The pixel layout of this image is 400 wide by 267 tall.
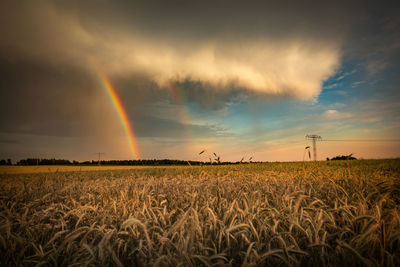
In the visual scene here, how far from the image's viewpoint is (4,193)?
5.60 metres

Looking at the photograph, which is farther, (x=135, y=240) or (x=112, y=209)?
(x=112, y=209)

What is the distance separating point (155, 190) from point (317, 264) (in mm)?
3993

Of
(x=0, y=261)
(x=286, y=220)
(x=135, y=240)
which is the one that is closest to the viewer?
(x=0, y=261)

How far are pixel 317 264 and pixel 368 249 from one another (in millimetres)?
477

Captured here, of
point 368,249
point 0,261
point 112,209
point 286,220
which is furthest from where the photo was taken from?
point 112,209

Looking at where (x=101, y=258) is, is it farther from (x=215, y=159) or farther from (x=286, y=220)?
(x=215, y=159)

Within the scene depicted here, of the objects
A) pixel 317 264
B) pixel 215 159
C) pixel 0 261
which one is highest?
pixel 215 159

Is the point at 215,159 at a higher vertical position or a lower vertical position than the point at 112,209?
higher

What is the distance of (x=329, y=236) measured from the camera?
2.13 m

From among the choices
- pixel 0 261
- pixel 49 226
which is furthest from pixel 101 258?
pixel 49 226

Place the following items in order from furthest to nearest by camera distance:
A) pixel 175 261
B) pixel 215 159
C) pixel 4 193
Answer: pixel 215 159
pixel 4 193
pixel 175 261

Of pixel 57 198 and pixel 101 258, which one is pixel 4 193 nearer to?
pixel 57 198

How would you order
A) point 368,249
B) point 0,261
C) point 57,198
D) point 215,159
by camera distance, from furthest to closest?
point 215,159
point 57,198
point 0,261
point 368,249

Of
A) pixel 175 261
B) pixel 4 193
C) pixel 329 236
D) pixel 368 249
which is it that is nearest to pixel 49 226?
pixel 175 261
